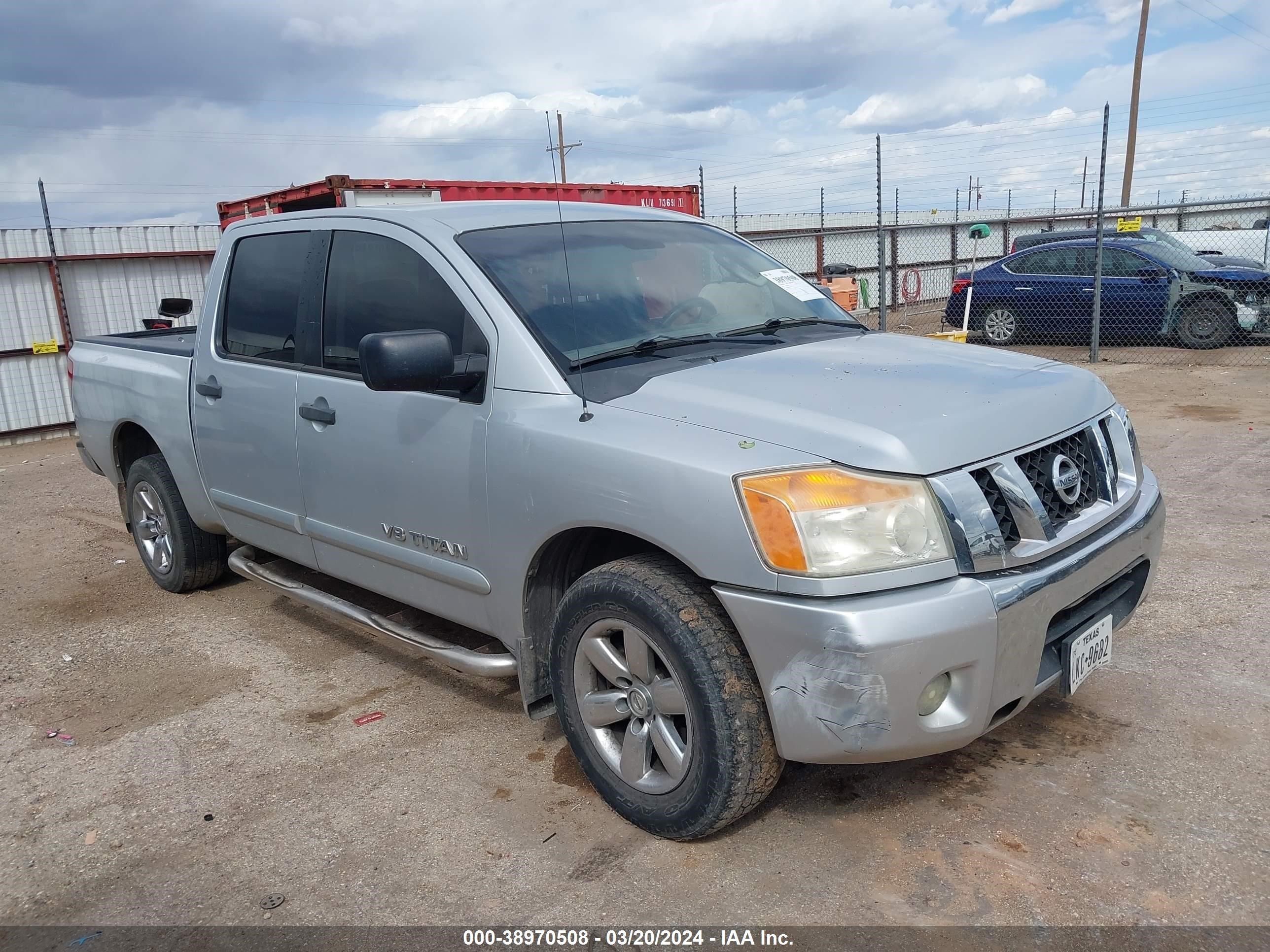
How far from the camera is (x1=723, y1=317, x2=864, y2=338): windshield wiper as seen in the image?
3.54 meters

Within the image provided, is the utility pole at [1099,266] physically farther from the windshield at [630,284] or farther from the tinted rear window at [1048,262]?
the windshield at [630,284]

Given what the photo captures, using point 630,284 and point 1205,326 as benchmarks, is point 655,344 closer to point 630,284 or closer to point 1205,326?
point 630,284

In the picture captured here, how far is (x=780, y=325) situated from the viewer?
373 cm

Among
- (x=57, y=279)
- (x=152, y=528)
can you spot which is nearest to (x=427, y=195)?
(x=57, y=279)

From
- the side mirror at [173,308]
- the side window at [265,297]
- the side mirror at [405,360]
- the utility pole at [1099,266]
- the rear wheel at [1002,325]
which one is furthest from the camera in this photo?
the rear wheel at [1002,325]

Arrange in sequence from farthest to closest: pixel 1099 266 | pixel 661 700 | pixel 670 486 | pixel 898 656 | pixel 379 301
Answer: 1. pixel 1099 266
2. pixel 379 301
3. pixel 661 700
4. pixel 670 486
5. pixel 898 656

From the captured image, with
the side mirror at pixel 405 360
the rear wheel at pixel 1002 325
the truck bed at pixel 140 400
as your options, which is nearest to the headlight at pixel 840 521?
the side mirror at pixel 405 360

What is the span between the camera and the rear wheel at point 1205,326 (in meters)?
12.2

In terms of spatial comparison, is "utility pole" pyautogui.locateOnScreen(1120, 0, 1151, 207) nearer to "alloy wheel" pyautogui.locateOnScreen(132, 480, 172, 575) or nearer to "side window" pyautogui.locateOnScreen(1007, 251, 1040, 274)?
"side window" pyautogui.locateOnScreen(1007, 251, 1040, 274)

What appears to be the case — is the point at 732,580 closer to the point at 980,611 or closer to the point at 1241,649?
the point at 980,611

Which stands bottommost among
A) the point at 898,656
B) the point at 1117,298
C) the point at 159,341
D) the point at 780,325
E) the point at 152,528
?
the point at 152,528

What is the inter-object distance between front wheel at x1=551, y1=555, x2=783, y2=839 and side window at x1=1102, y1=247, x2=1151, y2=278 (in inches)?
459

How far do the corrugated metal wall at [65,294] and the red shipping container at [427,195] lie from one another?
1.20 m

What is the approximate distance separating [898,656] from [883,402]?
2.46 ft
